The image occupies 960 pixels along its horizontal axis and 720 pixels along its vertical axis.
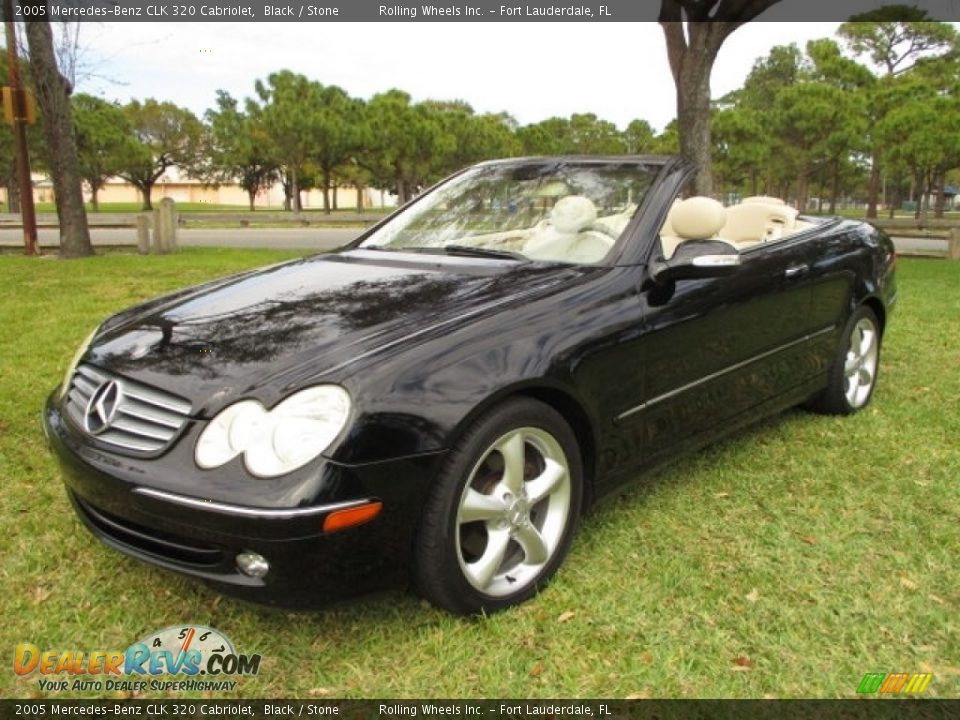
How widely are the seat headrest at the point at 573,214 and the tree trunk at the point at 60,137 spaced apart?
35.8ft

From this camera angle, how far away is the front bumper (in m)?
1.99

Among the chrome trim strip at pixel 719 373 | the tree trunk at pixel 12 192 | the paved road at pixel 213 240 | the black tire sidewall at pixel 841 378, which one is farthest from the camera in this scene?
the tree trunk at pixel 12 192

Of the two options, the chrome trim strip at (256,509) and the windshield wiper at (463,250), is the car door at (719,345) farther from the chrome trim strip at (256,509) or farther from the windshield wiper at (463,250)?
the chrome trim strip at (256,509)

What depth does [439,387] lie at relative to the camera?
7.23 feet

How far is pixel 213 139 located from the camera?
158ft

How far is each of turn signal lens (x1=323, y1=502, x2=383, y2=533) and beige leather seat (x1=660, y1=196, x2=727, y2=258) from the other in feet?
5.42

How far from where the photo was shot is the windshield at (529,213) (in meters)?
3.18

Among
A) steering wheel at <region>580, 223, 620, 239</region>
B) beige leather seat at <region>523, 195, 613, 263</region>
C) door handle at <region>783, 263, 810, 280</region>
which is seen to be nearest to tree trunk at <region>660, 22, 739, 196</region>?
door handle at <region>783, 263, 810, 280</region>

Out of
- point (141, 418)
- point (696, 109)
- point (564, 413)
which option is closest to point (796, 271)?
point (564, 413)

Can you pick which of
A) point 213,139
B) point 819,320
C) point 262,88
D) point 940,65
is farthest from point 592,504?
point 213,139

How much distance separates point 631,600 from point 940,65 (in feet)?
154

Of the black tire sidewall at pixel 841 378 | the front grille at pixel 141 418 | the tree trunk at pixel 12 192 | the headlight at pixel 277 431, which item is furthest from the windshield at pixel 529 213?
the tree trunk at pixel 12 192

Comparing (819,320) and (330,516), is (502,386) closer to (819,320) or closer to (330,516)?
(330,516)

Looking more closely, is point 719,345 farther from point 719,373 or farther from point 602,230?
point 602,230
